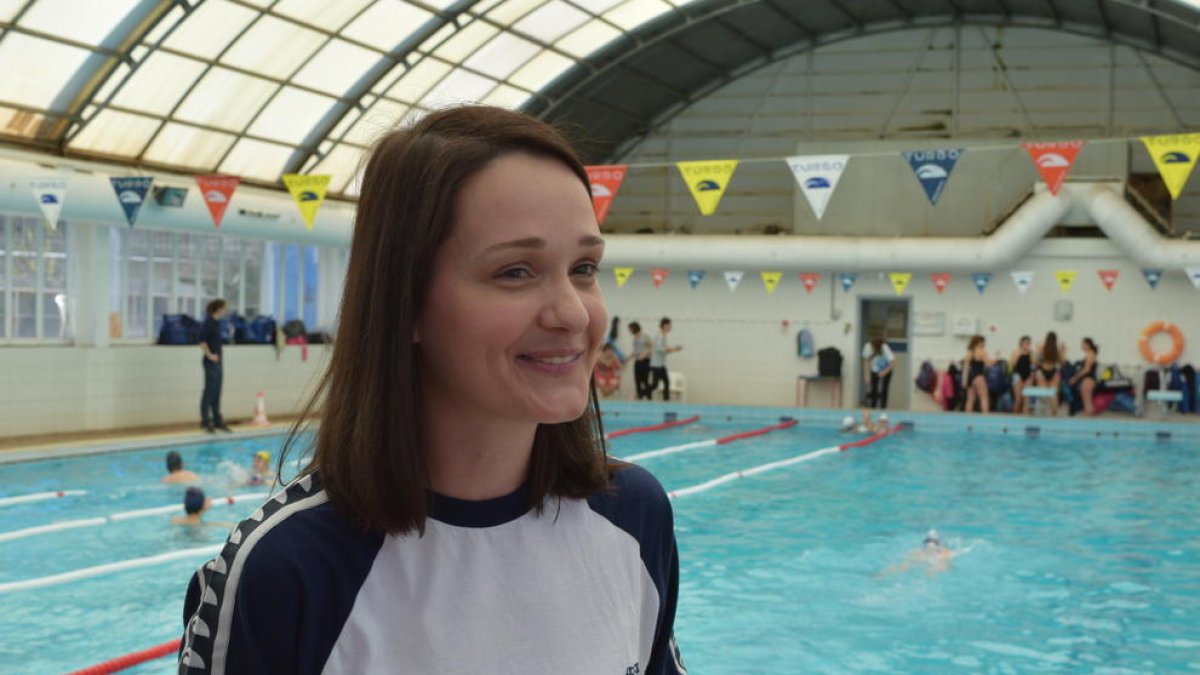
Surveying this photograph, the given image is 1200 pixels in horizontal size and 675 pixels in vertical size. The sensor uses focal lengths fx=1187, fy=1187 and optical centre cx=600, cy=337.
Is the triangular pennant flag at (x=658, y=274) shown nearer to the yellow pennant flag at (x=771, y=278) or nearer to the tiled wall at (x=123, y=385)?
the yellow pennant flag at (x=771, y=278)

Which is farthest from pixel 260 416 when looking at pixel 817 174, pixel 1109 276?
pixel 1109 276

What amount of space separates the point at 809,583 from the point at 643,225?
1825 cm

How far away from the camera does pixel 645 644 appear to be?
59.5 inches

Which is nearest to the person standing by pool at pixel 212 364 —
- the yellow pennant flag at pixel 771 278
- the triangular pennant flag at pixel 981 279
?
the yellow pennant flag at pixel 771 278

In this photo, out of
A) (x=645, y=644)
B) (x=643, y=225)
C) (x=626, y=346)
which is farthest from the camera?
(x=643, y=225)

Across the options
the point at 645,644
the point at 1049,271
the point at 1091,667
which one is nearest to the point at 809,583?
the point at 1091,667

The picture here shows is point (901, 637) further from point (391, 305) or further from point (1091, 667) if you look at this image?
point (391, 305)

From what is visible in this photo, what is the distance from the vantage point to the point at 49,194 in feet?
44.3

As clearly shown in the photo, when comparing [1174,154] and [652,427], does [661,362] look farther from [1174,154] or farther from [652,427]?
[1174,154]

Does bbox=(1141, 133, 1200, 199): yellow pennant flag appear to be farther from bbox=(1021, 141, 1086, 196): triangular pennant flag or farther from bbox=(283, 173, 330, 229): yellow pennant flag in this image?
bbox=(283, 173, 330, 229): yellow pennant flag

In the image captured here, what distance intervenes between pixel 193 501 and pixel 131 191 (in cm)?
621

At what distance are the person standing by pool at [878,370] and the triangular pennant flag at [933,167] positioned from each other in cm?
802

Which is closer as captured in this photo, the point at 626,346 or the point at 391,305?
the point at 391,305

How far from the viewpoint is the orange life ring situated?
21.3m
